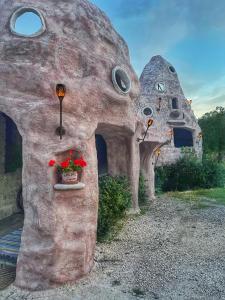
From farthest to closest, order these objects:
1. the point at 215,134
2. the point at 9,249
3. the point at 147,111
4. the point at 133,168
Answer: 1. the point at 215,134
2. the point at 147,111
3. the point at 133,168
4. the point at 9,249

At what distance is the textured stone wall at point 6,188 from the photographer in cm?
898

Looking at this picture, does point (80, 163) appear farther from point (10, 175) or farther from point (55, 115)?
point (10, 175)

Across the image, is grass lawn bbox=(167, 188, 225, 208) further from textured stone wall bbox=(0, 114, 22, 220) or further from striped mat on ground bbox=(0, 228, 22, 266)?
striped mat on ground bbox=(0, 228, 22, 266)

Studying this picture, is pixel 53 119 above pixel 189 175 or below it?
above

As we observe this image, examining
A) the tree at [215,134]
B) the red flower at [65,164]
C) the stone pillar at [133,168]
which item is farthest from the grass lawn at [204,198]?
the tree at [215,134]

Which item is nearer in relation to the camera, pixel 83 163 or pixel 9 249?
pixel 83 163

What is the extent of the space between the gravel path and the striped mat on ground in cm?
75

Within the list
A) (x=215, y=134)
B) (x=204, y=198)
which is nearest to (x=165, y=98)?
(x=215, y=134)

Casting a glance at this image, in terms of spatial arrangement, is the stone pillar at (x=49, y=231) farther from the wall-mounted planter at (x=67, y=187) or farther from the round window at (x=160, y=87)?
the round window at (x=160, y=87)

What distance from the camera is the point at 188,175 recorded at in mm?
18875

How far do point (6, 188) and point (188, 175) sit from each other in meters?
13.9

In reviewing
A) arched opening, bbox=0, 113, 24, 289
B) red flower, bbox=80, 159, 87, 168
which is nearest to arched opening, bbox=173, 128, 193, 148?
arched opening, bbox=0, 113, 24, 289

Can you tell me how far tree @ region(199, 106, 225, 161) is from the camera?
27844 millimetres

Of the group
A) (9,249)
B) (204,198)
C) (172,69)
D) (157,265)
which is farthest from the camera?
(172,69)
